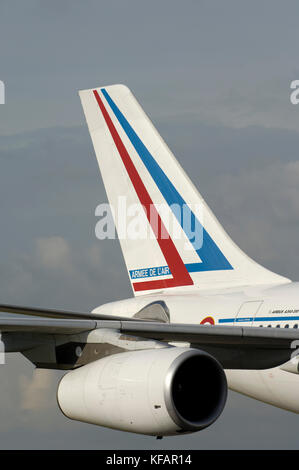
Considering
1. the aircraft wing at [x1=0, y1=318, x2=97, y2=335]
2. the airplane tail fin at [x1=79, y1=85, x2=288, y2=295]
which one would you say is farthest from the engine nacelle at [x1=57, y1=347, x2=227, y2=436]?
the airplane tail fin at [x1=79, y1=85, x2=288, y2=295]

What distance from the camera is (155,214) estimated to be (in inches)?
770

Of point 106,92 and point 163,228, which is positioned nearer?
point 163,228

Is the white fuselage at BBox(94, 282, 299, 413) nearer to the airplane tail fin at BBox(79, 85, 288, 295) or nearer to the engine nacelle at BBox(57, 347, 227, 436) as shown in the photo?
the airplane tail fin at BBox(79, 85, 288, 295)

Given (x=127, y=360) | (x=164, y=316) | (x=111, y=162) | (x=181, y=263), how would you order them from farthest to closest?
(x=111, y=162) < (x=181, y=263) < (x=164, y=316) < (x=127, y=360)

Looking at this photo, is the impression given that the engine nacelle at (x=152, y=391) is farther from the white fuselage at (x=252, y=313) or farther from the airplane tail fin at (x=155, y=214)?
the airplane tail fin at (x=155, y=214)

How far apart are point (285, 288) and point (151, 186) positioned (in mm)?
4953

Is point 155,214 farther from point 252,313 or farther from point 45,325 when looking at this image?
point 45,325

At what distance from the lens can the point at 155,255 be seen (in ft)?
64.4

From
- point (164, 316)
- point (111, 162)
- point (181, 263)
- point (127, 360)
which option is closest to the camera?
point (127, 360)

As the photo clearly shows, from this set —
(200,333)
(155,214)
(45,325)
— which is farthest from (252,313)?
(45,325)

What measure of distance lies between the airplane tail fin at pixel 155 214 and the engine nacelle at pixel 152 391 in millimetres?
5836

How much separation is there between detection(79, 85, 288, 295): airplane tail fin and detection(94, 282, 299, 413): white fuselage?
759mm

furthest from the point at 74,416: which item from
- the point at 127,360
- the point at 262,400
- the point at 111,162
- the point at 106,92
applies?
the point at 106,92

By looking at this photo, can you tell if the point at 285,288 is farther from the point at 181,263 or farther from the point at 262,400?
the point at 181,263
